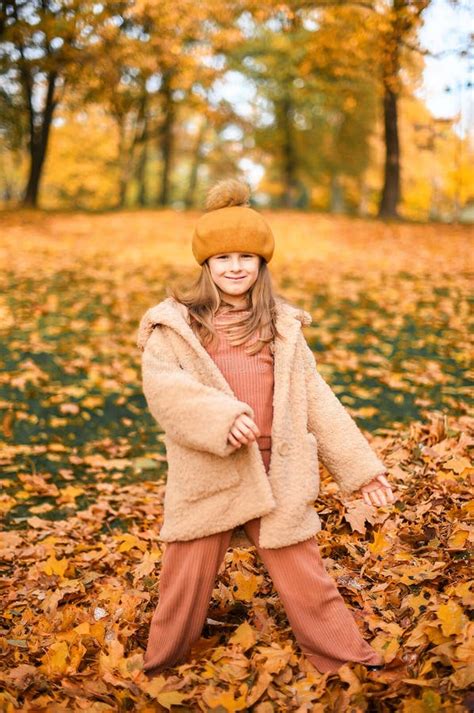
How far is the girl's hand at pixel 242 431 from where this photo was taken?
2.36 metres

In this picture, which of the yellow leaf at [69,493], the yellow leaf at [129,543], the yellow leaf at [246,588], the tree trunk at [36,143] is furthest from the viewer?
the tree trunk at [36,143]

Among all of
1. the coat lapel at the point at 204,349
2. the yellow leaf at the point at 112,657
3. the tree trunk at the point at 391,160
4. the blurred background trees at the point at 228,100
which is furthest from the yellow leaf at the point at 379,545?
the tree trunk at the point at 391,160

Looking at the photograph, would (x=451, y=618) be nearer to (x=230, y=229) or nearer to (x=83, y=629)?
(x=83, y=629)

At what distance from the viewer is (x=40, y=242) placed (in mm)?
14289

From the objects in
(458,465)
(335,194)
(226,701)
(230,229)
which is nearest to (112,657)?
(226,701)

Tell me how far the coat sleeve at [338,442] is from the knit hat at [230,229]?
1.76 feet

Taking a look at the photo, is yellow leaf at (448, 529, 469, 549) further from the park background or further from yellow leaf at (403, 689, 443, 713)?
yellow leaf at (403, 689, 443, 713)

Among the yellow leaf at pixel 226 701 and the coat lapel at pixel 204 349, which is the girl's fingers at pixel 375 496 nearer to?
the coat lapel at pixel 204 349

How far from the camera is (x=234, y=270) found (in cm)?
279

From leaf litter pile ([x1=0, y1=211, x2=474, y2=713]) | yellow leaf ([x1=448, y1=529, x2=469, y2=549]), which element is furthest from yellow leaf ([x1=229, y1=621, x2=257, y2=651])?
yellow leaf ([x1=448, y1=529, x2=469, y2=549])

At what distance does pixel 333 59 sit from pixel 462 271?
8236 mm

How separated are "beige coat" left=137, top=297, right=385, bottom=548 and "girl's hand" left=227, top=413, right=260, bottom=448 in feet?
0.09

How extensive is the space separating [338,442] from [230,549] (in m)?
1.30

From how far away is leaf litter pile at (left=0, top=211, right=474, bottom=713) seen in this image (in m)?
2.57
